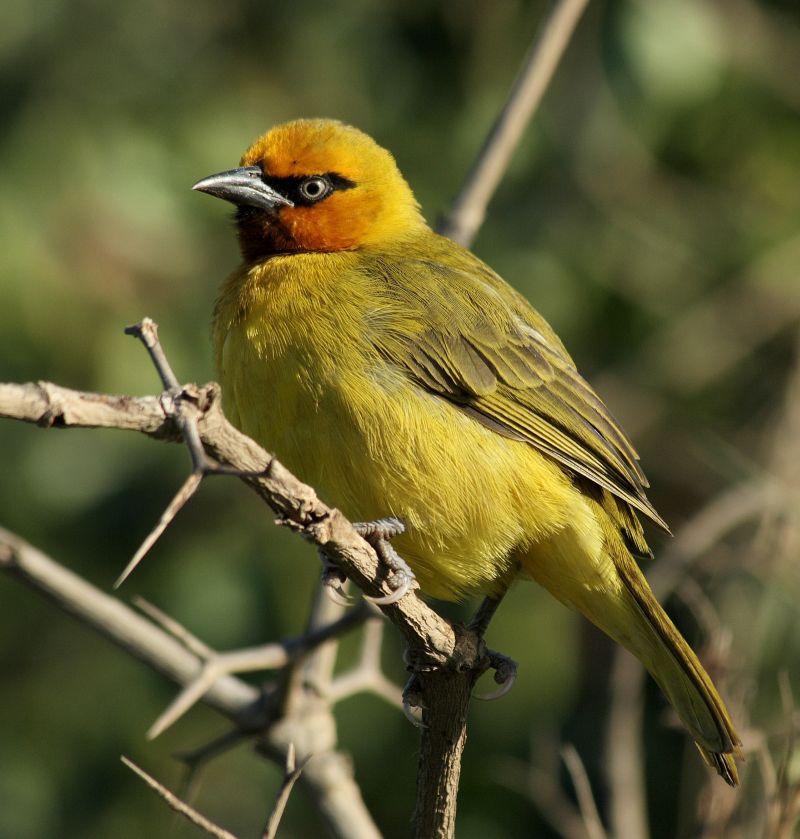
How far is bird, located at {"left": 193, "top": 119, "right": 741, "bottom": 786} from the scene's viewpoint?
10.9ft

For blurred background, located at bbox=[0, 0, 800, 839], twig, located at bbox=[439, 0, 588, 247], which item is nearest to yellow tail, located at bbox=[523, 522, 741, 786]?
blurred background, located at bbox=[0, 0, 800, 839]

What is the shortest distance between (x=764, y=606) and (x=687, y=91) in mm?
1749

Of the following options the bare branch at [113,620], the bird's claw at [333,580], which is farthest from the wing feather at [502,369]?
the bare branch at [113,620]

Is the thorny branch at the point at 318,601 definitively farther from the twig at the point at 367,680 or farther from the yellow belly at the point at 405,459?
the yellow belly at the point at 405,459

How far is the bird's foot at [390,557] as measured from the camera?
2.86 metres

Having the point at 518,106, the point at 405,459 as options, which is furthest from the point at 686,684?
the point at 518,106

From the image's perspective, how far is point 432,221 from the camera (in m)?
4.71

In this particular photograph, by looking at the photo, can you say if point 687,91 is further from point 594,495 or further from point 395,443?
point 395,443

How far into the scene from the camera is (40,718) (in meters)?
4.74

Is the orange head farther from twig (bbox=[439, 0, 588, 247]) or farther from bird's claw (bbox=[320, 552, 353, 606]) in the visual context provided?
bird's claw (bbox=[320, 552, 353, 606])

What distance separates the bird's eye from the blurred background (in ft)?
1.13

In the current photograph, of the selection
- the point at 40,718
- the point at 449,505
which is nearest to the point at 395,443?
the point at 449,505

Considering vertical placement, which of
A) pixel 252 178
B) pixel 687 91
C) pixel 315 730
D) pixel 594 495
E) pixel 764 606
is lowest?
pixel 315 730

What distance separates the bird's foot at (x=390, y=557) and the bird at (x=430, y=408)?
5 cm
